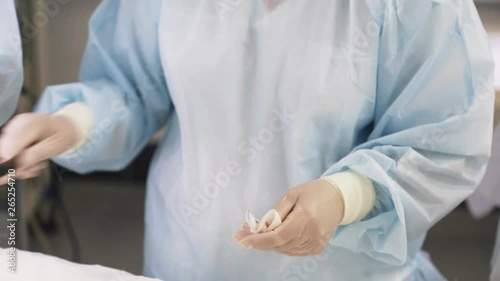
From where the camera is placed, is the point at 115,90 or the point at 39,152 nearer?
the point at 39,152

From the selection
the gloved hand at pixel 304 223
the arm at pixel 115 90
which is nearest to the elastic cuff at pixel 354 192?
the gloved hand at pixel 304 223

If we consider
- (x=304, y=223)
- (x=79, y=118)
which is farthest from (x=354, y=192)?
(x=79, y=118)

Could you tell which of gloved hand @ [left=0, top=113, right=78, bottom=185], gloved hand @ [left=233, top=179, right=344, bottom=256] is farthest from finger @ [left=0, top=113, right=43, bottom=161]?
gloved hand @ [left=233, top=179, right=344, bottom=256]

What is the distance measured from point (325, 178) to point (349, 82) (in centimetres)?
11

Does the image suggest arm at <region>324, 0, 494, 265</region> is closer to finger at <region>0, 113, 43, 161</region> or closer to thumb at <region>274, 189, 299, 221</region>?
thumb at <region>274, 189, 299, 221</region>

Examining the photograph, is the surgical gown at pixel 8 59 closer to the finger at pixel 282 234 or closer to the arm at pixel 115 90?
the arm at pixel 115 90

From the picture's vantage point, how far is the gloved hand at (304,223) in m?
0.61

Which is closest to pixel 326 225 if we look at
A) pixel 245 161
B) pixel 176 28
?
pixel 245 161

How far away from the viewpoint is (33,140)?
2.30 feet

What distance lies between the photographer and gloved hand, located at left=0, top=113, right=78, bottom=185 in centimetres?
68

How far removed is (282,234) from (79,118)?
0.31 metres

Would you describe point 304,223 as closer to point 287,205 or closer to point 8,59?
point 287,205

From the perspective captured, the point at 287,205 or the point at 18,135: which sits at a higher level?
the point at 18,135

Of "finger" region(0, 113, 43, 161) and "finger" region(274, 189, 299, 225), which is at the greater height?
"finger" region(0, 113, 43, 161)
